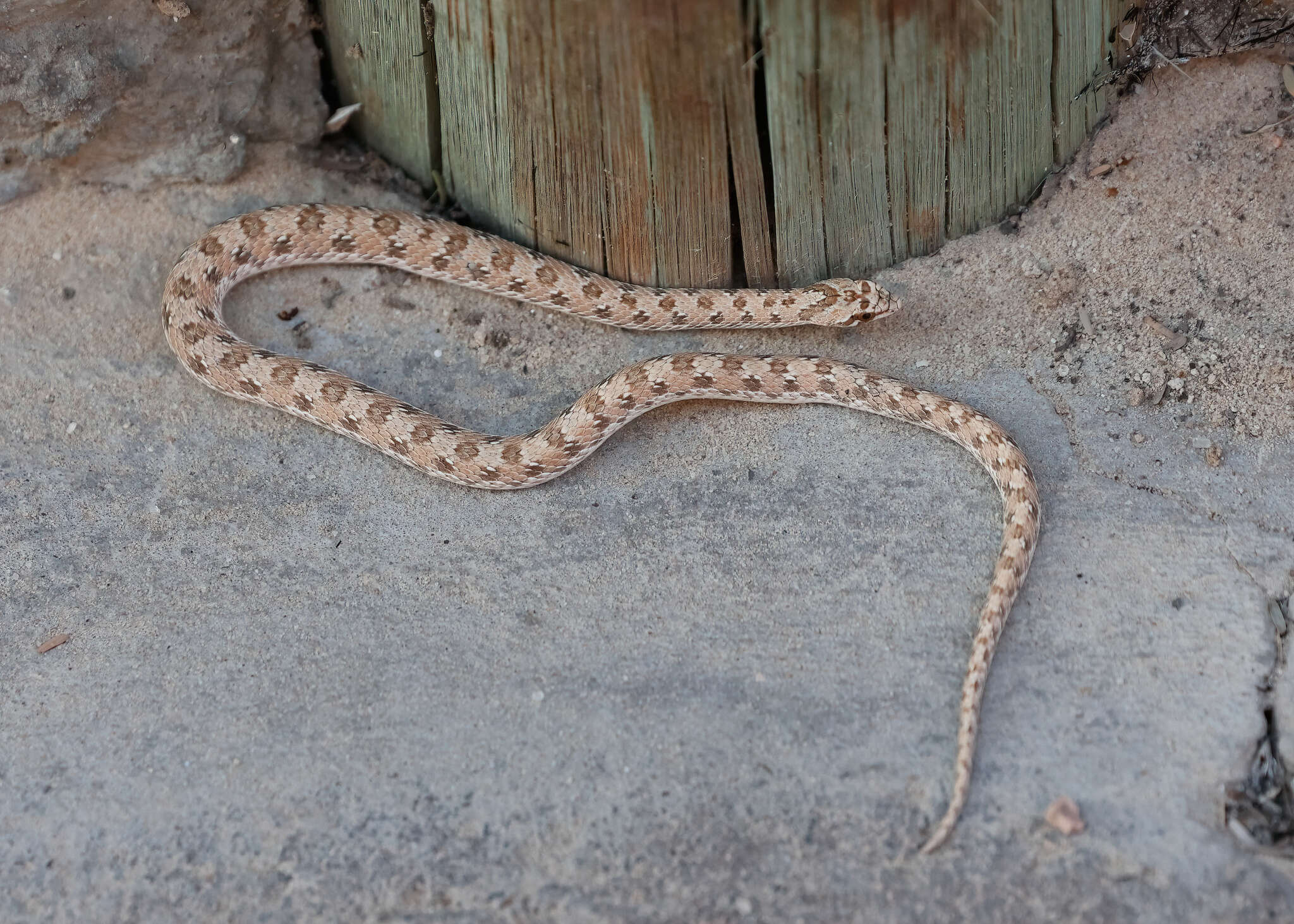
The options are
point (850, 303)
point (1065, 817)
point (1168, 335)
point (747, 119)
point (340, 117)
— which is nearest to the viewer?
point (1065, 817)

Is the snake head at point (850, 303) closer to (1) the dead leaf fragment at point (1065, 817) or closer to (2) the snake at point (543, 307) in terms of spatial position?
(2) the snake at point (543, 307)

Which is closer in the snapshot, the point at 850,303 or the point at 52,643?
the point at 52,643

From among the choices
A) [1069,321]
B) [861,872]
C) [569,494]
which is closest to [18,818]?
[569,494]

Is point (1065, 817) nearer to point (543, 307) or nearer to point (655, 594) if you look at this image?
point (655, 594)

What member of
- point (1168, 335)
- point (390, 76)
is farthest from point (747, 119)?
point (1168, 335)

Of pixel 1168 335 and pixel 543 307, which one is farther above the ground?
pixel 543 307

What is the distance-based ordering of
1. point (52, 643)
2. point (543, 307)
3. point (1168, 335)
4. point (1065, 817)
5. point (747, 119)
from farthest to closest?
1. point (543, 307)
2. point (1168, 335)
3. point (747, 119)
4. point (52, 643)
5. point (1065, 817)

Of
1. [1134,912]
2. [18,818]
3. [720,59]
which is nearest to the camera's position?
[1134,912]

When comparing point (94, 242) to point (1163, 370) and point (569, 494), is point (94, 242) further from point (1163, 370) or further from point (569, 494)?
point (1163, 370)
